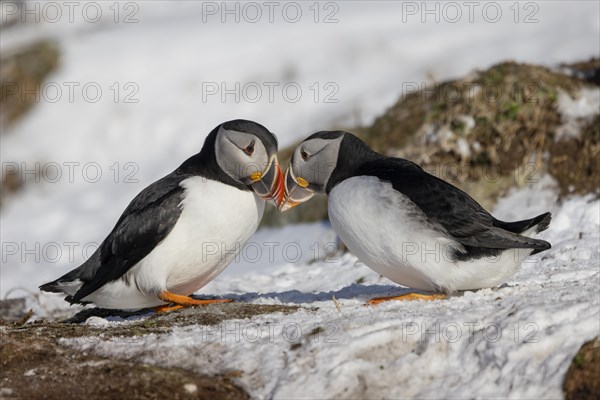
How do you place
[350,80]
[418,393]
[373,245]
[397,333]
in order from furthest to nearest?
[350,80] < [373,245] < [397,333] < [418,393]

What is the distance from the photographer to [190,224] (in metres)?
7.56

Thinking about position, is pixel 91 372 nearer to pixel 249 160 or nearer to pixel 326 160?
pixel 249 160

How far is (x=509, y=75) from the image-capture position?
12.3 meters

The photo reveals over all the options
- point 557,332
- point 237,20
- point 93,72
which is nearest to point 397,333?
point 557,332

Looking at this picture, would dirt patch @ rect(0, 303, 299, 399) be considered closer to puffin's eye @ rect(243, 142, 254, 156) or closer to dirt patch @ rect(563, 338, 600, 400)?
puffin's eye @ rect(243, 142, 254, 156)

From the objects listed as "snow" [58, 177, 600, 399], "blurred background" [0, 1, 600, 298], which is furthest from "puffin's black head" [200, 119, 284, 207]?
"blurred background" [0, 1, 600, 298]

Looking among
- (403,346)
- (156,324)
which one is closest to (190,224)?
(156,324)

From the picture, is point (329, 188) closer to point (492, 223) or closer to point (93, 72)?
point (492, 223)

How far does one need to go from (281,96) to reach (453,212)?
32.1 ft

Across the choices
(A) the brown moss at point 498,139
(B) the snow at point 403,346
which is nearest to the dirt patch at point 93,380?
(B) the snow at point 403,346

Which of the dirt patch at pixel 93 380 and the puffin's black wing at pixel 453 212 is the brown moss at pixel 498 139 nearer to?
the puffin's black wing at pixel 453 212

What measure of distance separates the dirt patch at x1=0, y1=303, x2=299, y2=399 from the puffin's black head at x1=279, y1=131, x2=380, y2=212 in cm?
143

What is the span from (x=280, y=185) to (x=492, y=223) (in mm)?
1806

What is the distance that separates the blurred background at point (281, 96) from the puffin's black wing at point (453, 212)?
14.9 feet
